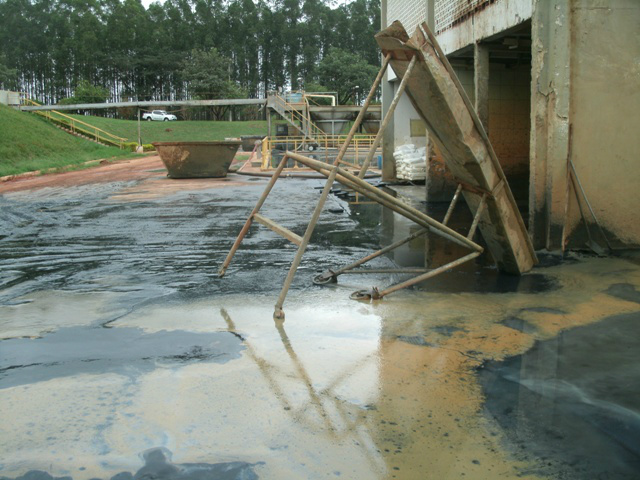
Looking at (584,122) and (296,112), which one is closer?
(584,122)

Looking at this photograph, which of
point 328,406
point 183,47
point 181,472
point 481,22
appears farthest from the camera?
point 183,47

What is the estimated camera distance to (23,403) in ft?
12.6

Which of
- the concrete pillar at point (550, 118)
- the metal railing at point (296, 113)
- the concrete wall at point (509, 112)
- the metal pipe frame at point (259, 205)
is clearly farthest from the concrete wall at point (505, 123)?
the metal railing at point (296, 113)

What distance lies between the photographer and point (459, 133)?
590 centimetres

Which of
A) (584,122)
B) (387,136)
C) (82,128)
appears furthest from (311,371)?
(82,128)

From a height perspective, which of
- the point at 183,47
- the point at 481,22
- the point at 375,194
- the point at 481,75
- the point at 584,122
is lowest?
the point at 375,194

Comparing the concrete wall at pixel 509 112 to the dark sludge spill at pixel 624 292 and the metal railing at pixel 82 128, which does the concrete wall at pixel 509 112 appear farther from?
the metal railing at pixel 82 128

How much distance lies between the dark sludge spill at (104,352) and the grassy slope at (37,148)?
2047cm

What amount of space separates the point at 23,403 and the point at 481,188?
4.39 m

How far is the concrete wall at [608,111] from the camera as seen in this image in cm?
829

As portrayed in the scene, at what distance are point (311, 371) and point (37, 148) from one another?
29936 mm

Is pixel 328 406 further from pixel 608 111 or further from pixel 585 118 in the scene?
pixel 608 111

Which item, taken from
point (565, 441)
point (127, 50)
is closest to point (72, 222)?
point (565, 441)

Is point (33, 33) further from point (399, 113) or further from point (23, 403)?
point (23, 403)
